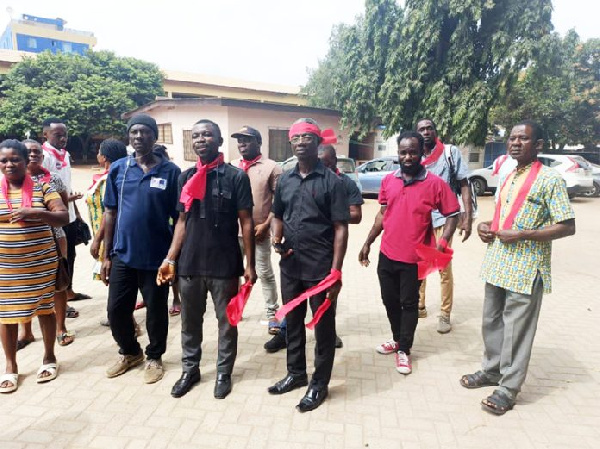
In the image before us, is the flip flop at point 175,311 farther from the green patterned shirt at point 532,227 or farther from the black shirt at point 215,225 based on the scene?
the green patterned shirt at point 532,227

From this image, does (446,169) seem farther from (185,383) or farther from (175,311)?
(175,311)

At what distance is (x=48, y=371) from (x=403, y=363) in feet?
9.52

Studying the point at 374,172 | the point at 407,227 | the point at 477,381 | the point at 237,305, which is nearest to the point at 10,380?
the point at 237,305

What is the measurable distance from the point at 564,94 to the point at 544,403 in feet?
72.8

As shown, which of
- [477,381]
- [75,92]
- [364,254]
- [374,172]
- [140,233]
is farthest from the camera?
[75,92]

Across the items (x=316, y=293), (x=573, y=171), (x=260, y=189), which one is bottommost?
(x=316, y=293)

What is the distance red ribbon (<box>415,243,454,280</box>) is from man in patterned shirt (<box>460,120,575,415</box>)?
314 mm

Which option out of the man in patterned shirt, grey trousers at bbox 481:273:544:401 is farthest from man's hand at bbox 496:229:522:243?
grey trousers at bbox 481:273:544:401

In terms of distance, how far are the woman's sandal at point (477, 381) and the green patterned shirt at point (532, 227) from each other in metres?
0.84

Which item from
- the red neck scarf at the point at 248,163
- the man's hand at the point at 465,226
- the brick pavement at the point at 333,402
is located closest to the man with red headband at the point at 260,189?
the red neck scarf at the point at 248,163

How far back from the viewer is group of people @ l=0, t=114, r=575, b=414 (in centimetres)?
278

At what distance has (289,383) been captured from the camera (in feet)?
10.1

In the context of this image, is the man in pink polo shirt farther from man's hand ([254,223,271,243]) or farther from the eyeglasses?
man's hand ([254,223,271,243])

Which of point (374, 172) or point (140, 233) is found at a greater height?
point (140, 233)
